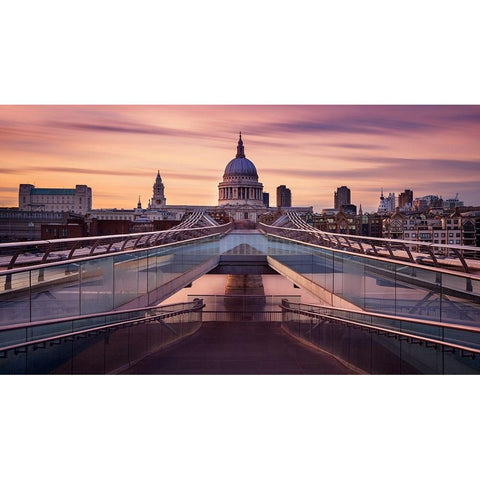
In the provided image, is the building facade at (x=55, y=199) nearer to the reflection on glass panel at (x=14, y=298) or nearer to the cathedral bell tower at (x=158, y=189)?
the cathedral bell tower at (x=158, y=189)

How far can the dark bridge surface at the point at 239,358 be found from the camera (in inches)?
211

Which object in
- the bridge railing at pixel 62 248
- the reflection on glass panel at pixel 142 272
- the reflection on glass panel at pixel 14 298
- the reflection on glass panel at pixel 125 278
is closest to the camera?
the reflection on glass panel at pixel 14 298

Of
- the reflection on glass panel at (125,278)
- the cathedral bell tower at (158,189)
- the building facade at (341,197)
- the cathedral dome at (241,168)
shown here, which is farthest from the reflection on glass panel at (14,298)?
the cathedral dome at (241,168)

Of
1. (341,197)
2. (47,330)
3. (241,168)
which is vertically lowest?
(47,330)

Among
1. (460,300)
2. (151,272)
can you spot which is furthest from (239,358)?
(460,300)

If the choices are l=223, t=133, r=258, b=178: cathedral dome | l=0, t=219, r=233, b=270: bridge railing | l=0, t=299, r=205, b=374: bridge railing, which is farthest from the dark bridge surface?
l=223, t=133, r=258, b=178: cathedral dome

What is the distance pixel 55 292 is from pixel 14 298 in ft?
1.35

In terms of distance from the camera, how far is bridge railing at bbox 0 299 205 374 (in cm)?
402

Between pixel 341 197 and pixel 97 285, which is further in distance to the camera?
pixel 341 197

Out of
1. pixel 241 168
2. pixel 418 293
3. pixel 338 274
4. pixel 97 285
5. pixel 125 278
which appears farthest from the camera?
pixel 241 168

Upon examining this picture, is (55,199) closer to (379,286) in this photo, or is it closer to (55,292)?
(55,292)

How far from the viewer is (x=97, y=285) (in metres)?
4.75

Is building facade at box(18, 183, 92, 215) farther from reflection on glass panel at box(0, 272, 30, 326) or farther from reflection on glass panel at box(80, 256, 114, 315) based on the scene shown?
reflection on glass panel at box(0, 272, 30, 326)

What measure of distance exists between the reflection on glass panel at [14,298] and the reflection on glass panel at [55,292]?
0.07 metres
